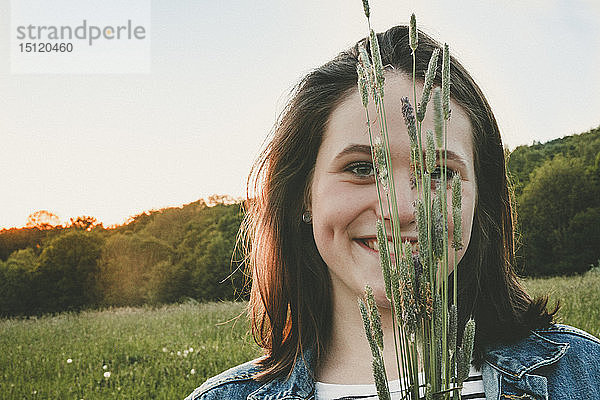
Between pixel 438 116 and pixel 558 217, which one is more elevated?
pixel 438 116

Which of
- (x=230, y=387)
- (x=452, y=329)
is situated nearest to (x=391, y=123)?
(x=452, y=329)

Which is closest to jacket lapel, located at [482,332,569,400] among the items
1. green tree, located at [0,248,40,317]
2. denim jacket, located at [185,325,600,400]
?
denim jacket, located at [185,325,600,400]

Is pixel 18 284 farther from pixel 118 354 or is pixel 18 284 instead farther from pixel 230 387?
pixel 230 387

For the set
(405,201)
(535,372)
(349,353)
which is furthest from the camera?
(349,353)

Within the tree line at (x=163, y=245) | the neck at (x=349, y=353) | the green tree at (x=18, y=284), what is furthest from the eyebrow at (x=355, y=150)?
the green tree at (x=18, y=284)

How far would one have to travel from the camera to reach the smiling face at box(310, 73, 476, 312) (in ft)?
2.56

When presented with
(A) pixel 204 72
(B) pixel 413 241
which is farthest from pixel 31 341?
(B) pixel 413 241

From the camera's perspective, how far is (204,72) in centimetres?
337

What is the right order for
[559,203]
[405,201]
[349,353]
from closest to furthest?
[405,201] → [349,353] → [559,203]

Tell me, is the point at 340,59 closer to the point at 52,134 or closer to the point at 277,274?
the point at 277,274

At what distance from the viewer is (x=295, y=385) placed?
0.95 m

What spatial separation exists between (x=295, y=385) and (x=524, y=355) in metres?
0.34

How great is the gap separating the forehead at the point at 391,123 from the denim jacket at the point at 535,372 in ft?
0.97

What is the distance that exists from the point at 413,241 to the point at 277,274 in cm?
35
